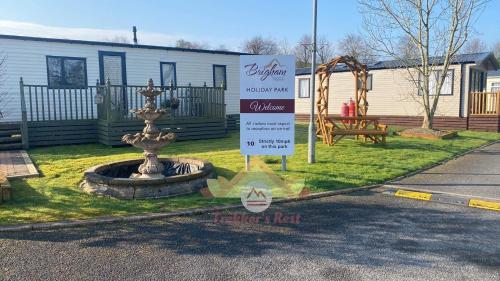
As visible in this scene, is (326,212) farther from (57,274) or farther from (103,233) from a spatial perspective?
(57,274)

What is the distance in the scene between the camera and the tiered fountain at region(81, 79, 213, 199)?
611 cm

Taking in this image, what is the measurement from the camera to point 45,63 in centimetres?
1391

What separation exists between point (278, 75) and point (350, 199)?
8.74ft

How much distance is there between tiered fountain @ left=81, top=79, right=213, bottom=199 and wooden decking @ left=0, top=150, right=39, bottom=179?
1703mm

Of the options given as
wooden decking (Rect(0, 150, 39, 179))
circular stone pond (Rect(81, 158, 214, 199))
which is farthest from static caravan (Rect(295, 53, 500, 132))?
wooden decking (Rect(0, 150, 39, 179))

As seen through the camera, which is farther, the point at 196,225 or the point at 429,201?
the point at 429,201

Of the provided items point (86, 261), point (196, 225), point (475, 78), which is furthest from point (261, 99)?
point (475, 78)

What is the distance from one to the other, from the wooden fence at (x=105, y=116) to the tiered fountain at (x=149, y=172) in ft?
11.0

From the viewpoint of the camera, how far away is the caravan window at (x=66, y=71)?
14.1 metres

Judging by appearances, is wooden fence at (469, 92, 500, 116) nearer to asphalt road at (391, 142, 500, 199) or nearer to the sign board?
asphalt road at (391, 142, 500, 199)

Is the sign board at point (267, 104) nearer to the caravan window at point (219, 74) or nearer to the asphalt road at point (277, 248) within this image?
the asphalt road at point (277, 248)

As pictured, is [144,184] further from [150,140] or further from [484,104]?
[484,104]

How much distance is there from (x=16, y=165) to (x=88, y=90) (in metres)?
6.51

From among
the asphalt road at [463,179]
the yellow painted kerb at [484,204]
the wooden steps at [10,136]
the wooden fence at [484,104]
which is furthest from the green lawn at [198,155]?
the wooden fence at [484,104]
